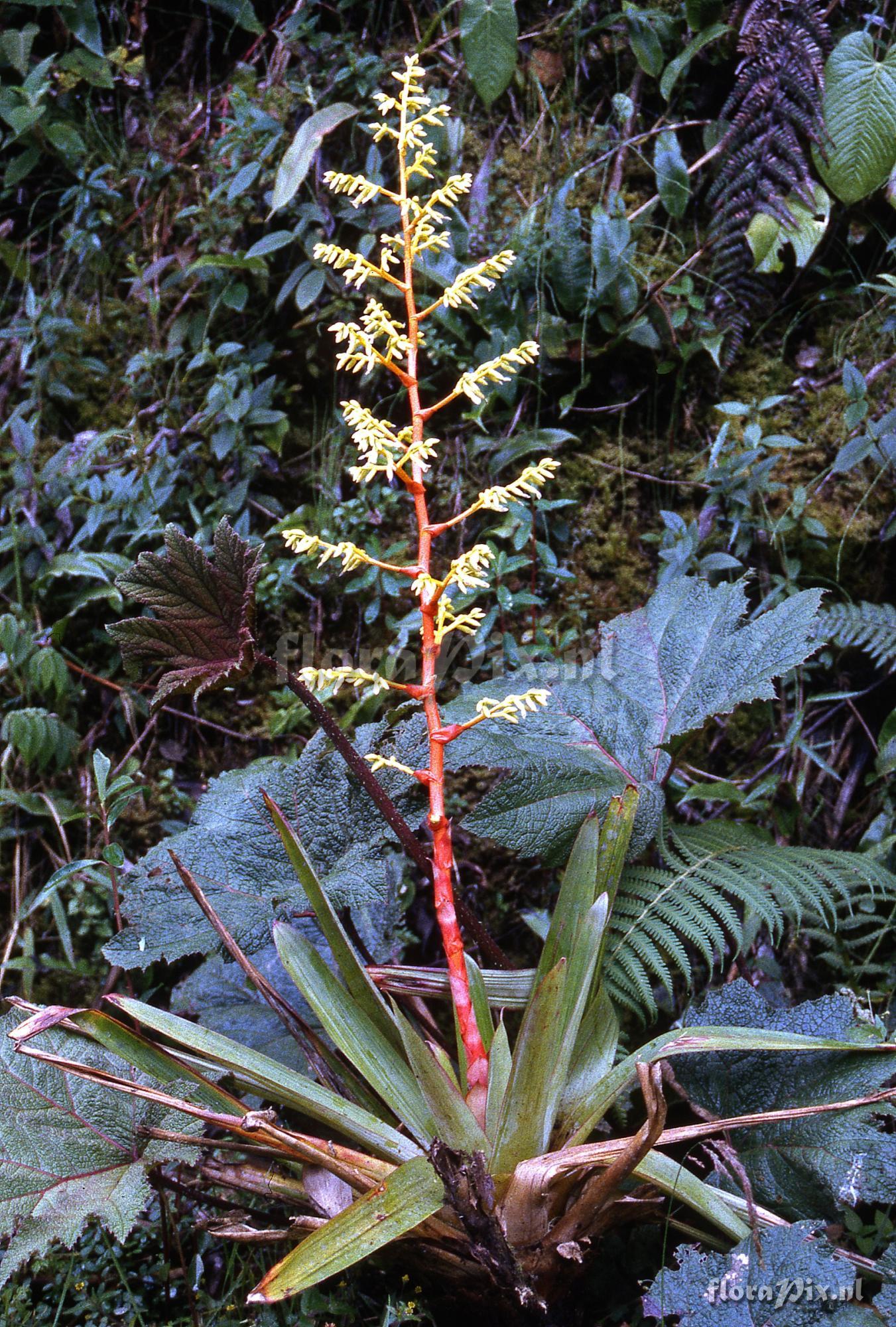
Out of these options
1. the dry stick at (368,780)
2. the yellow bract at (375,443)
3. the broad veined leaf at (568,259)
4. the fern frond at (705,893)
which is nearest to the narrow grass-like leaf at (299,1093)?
the dry stick at (368,780)

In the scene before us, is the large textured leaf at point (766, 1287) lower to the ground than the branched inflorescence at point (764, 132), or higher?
lower

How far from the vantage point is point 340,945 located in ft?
4.55

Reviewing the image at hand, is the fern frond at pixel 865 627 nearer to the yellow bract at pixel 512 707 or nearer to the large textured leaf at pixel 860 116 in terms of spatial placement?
the yellow bract at pixel 512 707

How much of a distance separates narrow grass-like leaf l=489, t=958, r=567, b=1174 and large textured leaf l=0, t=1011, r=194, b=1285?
44 cm

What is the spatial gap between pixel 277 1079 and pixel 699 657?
1.03 metres

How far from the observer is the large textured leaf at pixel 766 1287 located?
1.11 meters

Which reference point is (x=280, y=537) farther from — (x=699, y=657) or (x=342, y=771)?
(x=699, y=657)

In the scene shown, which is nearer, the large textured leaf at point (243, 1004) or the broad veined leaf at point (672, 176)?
the large textured leaf at point (243, 1004)

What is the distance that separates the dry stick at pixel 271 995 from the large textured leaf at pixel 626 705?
418 millimetres

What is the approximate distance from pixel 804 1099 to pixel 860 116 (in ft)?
6.87

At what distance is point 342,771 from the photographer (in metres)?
1.64

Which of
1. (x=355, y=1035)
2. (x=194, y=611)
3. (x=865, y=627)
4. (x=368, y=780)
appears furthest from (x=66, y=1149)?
(x=865, y=627)

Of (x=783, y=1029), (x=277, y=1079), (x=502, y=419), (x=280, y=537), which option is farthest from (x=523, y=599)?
(x=277, y=1079)

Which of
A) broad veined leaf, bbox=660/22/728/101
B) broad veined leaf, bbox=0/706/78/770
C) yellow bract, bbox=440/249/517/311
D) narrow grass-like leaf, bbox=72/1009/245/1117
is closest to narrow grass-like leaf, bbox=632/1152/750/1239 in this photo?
narrow grass-like leaf, bbox=72/1009/245/1117
